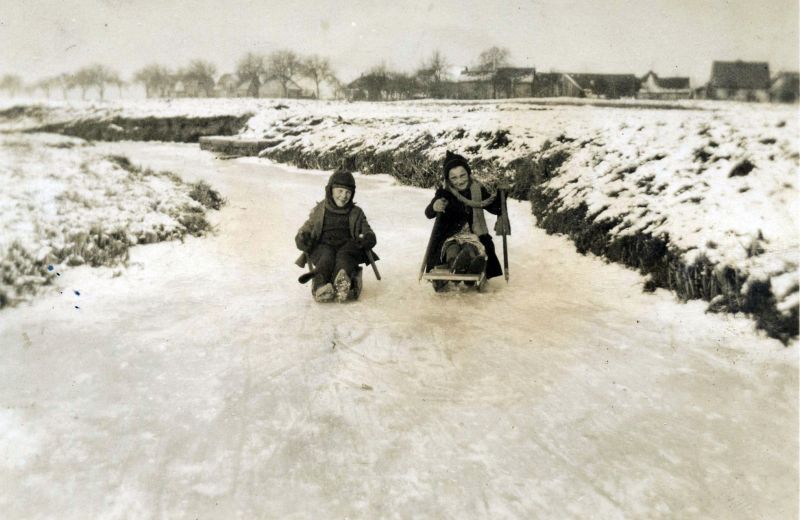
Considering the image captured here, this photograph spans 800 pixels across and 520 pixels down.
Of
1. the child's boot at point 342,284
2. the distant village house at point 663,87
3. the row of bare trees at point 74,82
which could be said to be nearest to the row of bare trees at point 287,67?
the row of bare trees at point 74,82

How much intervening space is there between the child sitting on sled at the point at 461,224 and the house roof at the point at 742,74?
2.46m

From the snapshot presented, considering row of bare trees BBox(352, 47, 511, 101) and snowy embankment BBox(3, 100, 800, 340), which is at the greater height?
row of bare trees BBox(352, 47, 511, 101)

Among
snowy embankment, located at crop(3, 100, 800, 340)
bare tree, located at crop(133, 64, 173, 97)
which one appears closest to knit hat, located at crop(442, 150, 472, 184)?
snowy embankment, located at crop(3, 100, 800, 340)

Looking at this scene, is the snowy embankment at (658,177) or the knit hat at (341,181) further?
the knit hat at (341,181)

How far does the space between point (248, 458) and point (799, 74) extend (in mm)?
4196

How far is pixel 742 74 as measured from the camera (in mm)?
5336

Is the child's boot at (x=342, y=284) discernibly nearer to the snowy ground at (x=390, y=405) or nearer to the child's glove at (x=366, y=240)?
the snowy ground at (x=390, y=405)

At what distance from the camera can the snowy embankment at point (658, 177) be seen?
14.9 feet

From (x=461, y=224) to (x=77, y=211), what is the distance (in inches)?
201

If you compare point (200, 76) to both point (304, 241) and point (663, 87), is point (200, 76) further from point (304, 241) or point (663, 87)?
point (304, 241)

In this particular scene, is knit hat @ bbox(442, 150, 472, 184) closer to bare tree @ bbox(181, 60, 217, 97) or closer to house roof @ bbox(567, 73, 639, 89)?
house roof @ bbox(567, 73, 639, 89)

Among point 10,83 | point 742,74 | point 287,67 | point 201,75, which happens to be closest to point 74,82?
point 287,67

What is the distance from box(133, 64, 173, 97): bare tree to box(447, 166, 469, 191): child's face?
28963 millimetres

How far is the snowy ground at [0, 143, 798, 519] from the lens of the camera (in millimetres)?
2477
